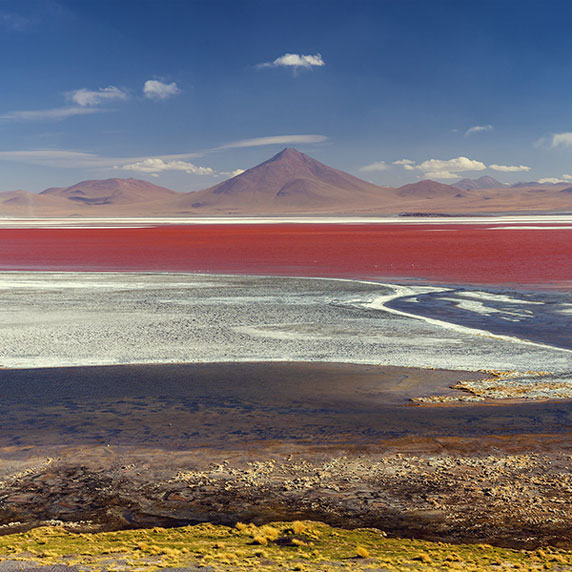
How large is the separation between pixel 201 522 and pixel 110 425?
9.85 feet

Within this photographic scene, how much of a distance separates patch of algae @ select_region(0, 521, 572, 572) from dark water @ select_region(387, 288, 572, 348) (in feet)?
27.2

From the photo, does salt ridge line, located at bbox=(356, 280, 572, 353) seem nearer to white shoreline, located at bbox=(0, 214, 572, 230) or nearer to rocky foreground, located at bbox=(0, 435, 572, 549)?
rocky foreground, located at bbox=(0, 435, 572, 549)

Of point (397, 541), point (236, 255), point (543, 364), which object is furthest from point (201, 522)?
point (236, 255)

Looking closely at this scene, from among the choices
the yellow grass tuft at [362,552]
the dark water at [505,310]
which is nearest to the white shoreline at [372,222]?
the dark water at [505,310]

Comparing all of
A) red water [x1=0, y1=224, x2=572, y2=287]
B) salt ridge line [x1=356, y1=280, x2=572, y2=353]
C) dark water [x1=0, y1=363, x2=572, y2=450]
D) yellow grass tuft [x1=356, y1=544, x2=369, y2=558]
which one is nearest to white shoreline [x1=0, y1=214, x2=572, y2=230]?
red water [x1=0, y1=224, x2=572, y2=287]

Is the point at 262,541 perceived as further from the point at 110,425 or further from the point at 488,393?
the point at 488,393

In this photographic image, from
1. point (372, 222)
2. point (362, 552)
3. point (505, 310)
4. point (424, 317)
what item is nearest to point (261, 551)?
point (362, 552)

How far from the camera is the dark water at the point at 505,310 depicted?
1409 cm

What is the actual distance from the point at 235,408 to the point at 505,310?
9685mm

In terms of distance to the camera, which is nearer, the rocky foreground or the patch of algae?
the patch of algae

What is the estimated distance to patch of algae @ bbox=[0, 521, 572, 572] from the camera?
4.98 meters

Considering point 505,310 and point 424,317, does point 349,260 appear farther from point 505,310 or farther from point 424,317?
point 424,317

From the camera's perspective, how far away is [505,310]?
1681 cm

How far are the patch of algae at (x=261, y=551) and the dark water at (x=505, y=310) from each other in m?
8.29
